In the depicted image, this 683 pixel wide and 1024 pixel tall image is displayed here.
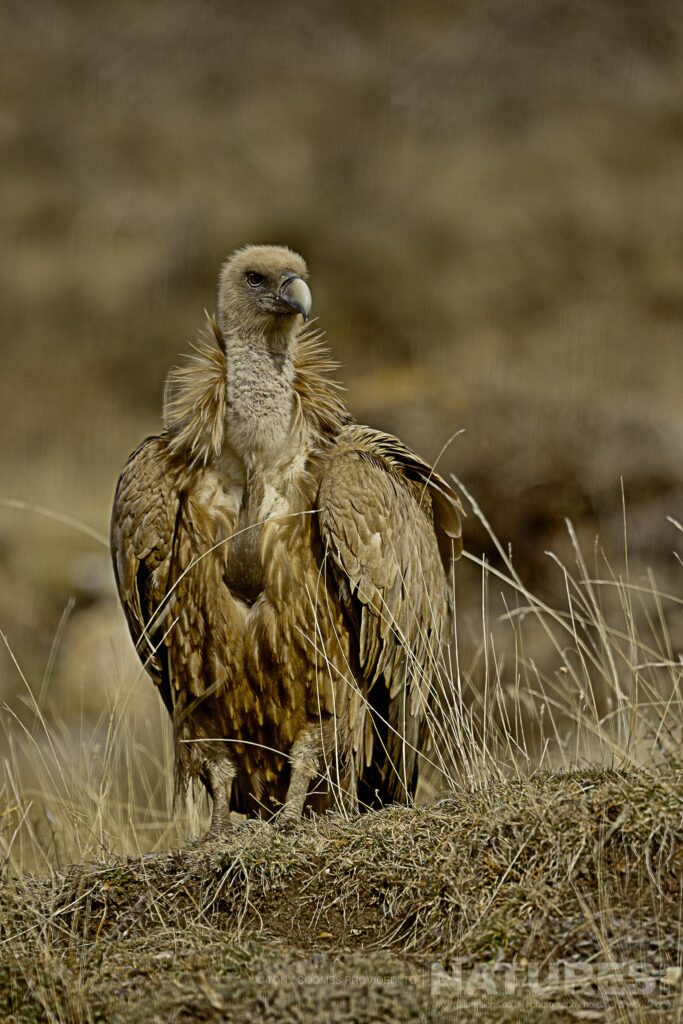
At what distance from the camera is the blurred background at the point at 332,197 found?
62.4 feet

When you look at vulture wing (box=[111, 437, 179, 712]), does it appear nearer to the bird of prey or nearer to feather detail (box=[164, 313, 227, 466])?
the bird of prey

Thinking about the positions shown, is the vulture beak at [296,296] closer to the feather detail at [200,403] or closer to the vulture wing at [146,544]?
the feather detail at [200,403]

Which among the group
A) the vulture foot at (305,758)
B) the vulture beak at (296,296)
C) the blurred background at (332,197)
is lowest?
the vulture foot at (305,758)

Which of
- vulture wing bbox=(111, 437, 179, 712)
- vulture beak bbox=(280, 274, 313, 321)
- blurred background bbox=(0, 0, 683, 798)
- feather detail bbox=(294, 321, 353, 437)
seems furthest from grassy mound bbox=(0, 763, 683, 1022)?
blurred background bbox=(0, 0, 683, 798)

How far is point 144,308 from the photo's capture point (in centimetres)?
2042

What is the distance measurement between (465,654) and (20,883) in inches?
155

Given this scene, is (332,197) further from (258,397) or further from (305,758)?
(305,758)

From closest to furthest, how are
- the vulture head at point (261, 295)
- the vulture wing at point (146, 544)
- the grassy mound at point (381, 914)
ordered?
the grassy mound at point (381, 914) < the vulture wing at point (146, 544) < the vulture head at point (261, 295)

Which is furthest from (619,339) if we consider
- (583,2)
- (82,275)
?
(82,275)

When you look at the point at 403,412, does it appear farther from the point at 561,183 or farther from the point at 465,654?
the point at 561,183

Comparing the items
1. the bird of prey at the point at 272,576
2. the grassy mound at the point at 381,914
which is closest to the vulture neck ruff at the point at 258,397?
the bird of prey at the point at 272,576

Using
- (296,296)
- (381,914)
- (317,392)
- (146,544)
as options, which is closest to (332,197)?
(317,392)

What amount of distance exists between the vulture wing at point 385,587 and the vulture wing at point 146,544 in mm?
597

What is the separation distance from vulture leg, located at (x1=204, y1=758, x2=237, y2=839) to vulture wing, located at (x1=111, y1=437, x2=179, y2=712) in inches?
16.2
